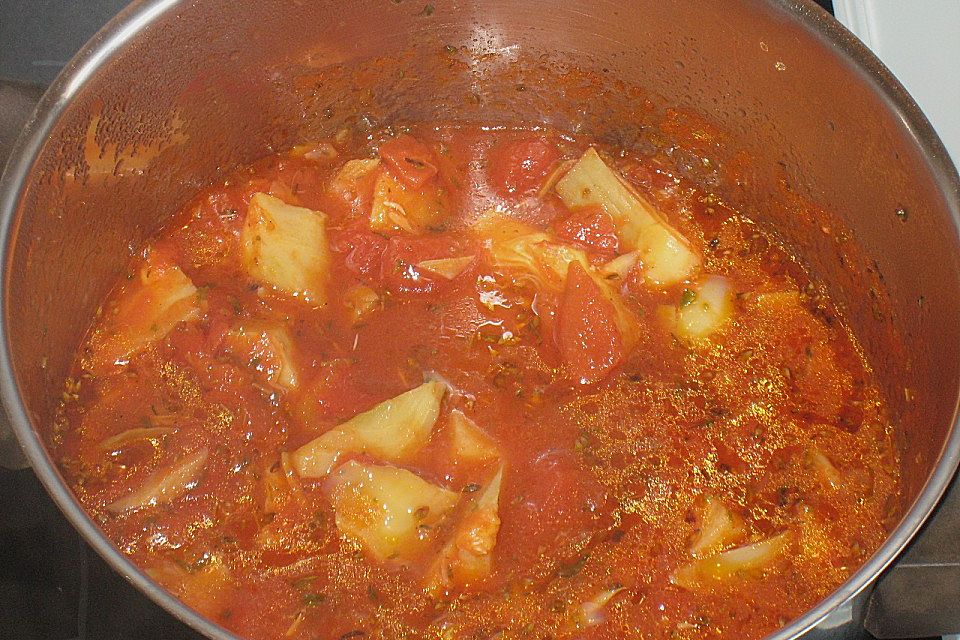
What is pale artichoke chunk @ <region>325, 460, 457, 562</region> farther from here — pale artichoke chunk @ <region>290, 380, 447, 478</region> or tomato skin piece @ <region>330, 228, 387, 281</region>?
tomato skin piece @ <region>330, 228, 387, 281</region>

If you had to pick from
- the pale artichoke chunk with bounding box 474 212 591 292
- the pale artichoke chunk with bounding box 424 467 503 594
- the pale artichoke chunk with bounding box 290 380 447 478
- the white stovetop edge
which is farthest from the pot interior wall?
the pale artichoke chunk with bounding box 424 467 503 594

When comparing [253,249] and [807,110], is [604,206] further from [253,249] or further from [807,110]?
[253,249]

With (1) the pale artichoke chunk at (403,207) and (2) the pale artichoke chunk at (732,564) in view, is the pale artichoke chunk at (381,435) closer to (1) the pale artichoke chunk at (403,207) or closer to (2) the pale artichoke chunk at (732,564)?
(1) the pale artichoke chunk at (403,207)

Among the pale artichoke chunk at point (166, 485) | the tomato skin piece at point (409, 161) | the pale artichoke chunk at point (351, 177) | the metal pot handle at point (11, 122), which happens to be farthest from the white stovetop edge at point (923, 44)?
the metal pot handle at point (11, 122)

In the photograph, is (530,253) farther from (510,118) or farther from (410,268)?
(510,118)

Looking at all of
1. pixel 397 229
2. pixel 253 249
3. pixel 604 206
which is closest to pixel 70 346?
pixel 253 249

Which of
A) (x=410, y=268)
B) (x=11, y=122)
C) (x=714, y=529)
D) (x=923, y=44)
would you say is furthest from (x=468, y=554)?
(x=923, y=44)
